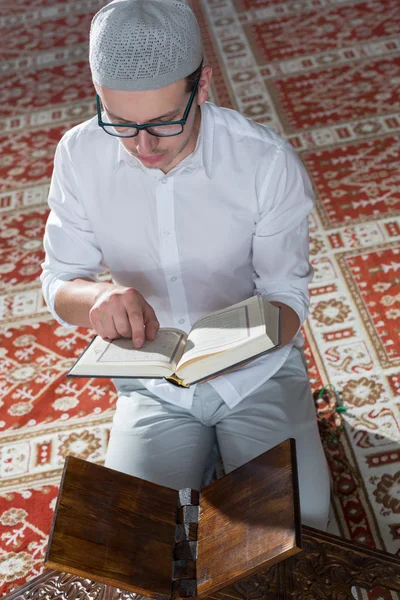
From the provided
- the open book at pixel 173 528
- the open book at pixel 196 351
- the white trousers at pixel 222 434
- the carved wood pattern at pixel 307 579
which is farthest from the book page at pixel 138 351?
the carved wood pattern at pixel 307 579

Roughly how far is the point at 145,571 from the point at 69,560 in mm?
163

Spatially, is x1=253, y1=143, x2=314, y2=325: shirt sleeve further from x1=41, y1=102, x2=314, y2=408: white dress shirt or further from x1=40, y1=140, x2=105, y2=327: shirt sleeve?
x1=40, y1=140, x2=105, y2=327: shirt sleeve

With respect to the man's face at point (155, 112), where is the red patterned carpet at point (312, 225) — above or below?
→ below

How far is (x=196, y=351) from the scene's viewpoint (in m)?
1.47

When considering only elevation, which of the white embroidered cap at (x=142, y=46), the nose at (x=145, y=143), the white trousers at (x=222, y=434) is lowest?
the white trousers at (x=222, y=434)

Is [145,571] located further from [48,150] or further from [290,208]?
[48,150]

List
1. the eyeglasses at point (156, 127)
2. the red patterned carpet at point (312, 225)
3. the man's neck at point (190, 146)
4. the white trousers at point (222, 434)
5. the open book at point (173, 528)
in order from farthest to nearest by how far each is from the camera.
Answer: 1. the red patterned carpet at point (312, 225)
2. the white trousers at point (222, 434)
3. the man's neck at point (190, 146)
4. the eyeglasses at point (156, 127)
5. the open book at point (173, 528)

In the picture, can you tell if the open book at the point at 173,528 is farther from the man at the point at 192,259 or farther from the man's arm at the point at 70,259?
the man's arm at the point at 70,259

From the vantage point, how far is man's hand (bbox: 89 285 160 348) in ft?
5.10

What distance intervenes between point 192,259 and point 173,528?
0.64m

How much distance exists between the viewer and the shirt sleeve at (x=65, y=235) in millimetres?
1849

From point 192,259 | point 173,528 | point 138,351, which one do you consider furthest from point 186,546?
point 192,259

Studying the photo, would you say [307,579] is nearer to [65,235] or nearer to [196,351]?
Result: [196,351]

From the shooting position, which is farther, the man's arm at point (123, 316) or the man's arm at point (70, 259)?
the man's arm at point (70, 259)
